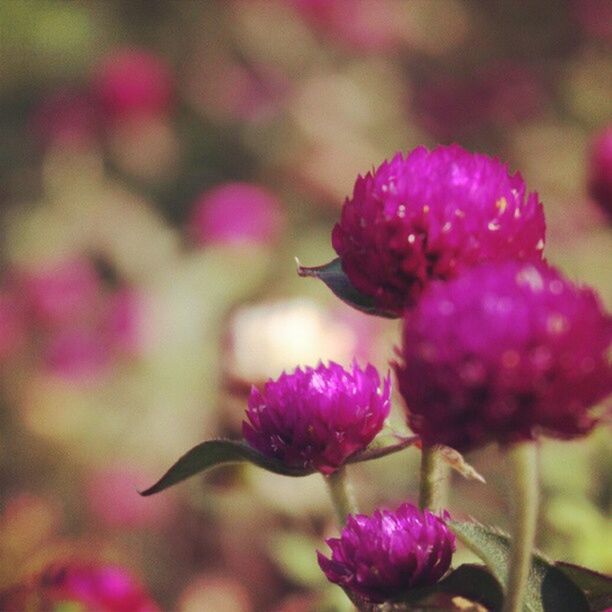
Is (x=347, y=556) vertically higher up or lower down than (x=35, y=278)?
higher up

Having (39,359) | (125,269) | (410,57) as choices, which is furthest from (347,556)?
(410,57)

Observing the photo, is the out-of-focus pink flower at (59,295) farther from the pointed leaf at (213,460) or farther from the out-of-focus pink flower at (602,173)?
the pointed leaf at (213,460)

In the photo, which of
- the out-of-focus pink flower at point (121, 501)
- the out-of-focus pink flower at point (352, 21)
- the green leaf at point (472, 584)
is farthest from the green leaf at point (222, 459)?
the out-of-focus pink flower at point (352, 21)

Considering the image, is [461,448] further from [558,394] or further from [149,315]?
[149,315]

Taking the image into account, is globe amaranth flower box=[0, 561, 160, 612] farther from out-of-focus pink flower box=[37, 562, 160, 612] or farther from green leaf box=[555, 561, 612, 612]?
green leaf box=[555, 561, 612, 612]

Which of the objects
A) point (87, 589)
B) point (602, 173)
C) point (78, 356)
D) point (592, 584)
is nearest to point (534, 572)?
point (592, 584)

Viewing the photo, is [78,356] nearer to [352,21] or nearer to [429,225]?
[352,21]

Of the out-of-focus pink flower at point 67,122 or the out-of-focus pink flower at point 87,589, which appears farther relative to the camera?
the out-of-focus pink flower at point 67,122
